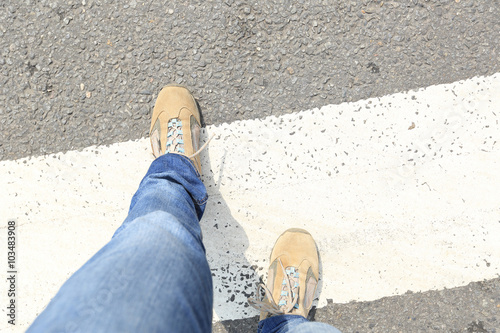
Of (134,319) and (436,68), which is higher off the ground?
(436,68)

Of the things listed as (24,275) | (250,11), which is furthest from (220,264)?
(250,11)

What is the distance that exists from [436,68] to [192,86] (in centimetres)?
160

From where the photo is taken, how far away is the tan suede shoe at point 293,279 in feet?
6.97

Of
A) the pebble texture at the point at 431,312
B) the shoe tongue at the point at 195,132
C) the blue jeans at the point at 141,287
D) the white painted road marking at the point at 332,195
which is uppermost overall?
the shoe tongue at the point at 195,132

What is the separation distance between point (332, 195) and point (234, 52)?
45.0 inches

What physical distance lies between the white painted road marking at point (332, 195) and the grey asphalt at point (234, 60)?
12cm

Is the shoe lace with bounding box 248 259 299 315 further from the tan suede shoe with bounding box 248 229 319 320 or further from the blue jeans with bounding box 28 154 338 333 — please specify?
the blue jeans with bounding box 28 154 338 333

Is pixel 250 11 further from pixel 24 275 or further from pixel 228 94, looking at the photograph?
pixel 24 275

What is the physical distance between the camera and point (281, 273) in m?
2.20

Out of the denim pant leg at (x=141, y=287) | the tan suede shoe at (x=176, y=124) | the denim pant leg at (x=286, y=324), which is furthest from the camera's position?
the tan suede shoe at (x=176, y=124)

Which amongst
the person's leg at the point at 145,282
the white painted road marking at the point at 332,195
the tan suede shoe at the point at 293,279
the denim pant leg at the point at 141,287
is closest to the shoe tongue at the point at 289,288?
the tan suede shoe at the point at 293,279

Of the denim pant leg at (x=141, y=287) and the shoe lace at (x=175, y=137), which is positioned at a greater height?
the shoe lace at (x=175, y=137)

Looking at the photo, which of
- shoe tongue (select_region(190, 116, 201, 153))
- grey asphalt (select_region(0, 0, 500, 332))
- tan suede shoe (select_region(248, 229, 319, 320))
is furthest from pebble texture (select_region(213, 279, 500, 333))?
shoe tongue (select_region(190, 116, 201, 153))

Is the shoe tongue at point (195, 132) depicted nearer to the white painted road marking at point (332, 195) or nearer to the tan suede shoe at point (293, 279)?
the white painted road marking at point (332, 195)
